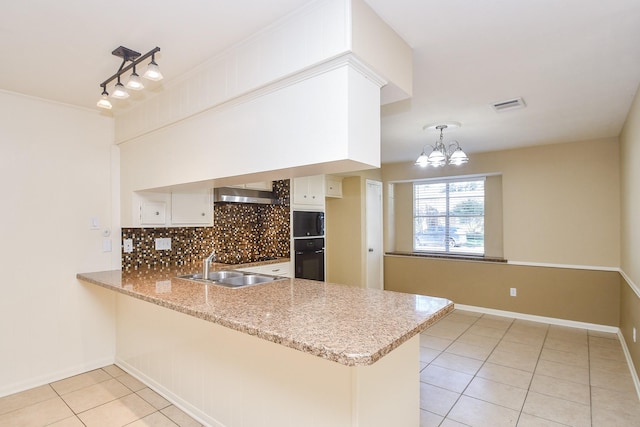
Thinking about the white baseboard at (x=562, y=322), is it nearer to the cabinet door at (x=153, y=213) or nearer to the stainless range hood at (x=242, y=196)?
the stainless range hood at (x=242, y=196)

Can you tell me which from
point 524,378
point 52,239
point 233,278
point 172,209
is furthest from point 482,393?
point 52,239

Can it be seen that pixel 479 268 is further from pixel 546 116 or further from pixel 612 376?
pixel 546 116

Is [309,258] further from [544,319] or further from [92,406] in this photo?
[544,319]

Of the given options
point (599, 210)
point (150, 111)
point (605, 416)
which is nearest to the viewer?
point (605, 416)

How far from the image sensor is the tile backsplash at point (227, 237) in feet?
11.0

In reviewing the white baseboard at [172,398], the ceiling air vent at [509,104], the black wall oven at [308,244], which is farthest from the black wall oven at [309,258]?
the ceiling air vent at [509,104]

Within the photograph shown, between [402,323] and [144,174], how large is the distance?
246 cm

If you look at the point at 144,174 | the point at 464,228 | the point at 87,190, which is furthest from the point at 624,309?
the point at 87,190

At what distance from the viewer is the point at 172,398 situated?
97.4 inches

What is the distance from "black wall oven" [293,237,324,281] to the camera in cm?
429

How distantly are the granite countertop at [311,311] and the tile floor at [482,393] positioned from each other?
874 mm

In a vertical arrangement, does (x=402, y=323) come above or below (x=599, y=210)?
below

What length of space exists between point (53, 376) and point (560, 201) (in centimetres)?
582

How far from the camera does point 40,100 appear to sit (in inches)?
110
